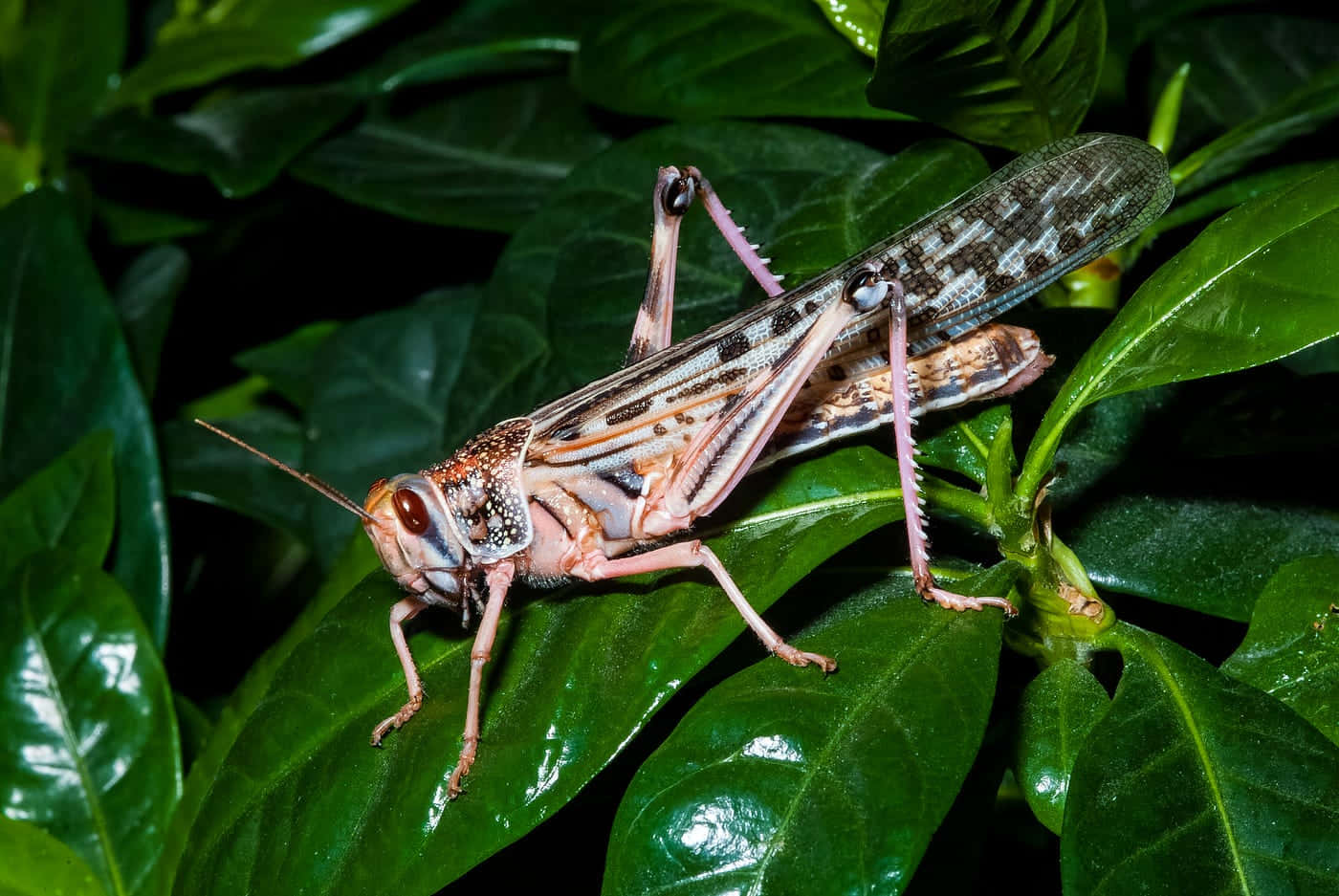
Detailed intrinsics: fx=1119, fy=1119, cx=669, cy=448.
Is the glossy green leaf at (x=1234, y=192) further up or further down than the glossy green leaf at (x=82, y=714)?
further down

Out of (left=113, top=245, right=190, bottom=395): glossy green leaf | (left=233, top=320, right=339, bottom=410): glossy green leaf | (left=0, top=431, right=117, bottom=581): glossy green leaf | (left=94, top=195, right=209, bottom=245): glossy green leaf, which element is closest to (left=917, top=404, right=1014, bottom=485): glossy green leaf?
(left=0, top=431, right=117, bottom=581): glossy green leaf

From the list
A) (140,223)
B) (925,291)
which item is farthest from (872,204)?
(140,223)

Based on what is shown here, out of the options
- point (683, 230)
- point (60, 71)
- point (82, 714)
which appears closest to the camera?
point (82, 714)

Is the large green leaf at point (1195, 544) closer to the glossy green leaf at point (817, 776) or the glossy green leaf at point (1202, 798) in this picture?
the glossy green leaf at point (1202, 798)

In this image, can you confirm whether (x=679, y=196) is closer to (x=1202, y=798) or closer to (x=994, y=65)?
(x=994, y=65)

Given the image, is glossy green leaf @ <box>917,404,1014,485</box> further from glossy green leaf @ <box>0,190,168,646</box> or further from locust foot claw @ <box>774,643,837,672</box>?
glossy green leaf @ <box>0,190,168,646</box>

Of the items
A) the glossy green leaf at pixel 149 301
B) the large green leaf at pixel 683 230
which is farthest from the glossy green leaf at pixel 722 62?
the glossy green leaf at pixel 149 301

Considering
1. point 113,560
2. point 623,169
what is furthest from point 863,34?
point 113,560

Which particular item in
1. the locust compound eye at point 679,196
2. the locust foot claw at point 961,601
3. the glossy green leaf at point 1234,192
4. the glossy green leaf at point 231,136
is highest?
the glossy green leaf at point 231,136
